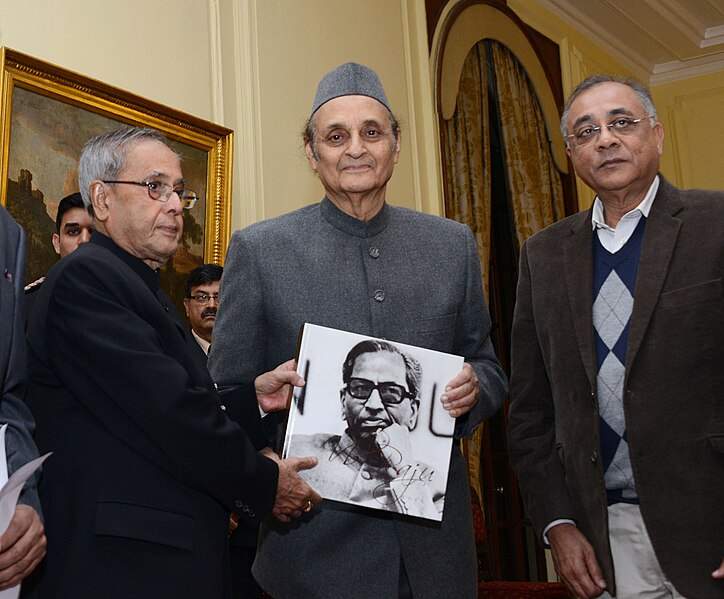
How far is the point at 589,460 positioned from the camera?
2.33 meters

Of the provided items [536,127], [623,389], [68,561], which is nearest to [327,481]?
[68,561]

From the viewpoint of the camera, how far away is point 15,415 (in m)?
1.94

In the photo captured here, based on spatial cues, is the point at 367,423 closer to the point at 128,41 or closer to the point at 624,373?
the point at 624,373

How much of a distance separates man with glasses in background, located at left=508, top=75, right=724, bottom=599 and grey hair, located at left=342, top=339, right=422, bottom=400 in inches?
19.0

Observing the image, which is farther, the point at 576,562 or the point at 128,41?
the point at 128,41

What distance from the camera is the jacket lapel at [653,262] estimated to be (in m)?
2.28

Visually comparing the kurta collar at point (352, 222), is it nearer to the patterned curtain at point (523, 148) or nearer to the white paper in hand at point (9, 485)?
the white paper in hand at point (9, 485)

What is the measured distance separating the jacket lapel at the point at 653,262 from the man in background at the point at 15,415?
4.59 feet

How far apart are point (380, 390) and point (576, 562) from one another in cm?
69

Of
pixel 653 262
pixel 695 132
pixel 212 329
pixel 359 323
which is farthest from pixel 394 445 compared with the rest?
pixel 695 132

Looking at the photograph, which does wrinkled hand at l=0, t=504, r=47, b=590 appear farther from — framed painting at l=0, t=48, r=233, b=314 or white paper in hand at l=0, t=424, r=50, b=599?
framed painting at l=0, t=48, r=233, b=314

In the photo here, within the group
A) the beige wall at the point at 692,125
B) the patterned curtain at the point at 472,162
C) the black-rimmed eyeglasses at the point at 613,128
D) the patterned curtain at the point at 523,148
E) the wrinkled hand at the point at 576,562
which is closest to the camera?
the wrinkled hand at the point at 576,562

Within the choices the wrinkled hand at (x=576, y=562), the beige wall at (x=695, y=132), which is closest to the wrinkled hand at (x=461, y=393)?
the wrinkled hand at (x=576, y=562)

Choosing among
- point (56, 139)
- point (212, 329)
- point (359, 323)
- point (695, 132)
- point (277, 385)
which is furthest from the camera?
point (695, 132)
